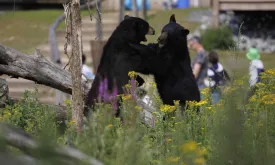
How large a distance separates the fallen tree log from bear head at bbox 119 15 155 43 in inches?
34.6

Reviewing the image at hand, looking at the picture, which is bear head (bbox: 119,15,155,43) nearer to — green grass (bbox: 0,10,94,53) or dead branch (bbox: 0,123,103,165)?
dead branch (bbox: 0,123,103,165)

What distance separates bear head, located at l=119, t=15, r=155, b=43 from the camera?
29.3 ft

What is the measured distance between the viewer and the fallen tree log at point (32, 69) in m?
8.20

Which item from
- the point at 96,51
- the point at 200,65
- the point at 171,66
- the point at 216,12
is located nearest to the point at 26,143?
the point at 171,66

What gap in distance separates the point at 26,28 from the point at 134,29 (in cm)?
1728

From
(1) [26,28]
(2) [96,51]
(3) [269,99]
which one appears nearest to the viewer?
(3) [269,99]

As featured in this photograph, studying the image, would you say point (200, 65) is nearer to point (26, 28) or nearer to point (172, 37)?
point (172, 37)

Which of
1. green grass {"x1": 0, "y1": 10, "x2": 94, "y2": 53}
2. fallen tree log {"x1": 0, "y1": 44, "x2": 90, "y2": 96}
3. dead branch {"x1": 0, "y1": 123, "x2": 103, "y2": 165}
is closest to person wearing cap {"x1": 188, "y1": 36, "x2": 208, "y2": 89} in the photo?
fallen tree log {"x1": 0, "y1": 44, "x2": 90, "y2": 96}

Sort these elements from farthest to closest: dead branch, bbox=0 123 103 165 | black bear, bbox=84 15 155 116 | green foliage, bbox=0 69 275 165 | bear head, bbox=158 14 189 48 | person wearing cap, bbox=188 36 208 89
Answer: person wearing cap, bbox=188 36 208 89 < bear head, bbox=158 14 189 48 < black bear, bbox=84 15 155 116 < green foliage, bbox=0 69 275 165 < dead branch, bbox=0 123 103 165

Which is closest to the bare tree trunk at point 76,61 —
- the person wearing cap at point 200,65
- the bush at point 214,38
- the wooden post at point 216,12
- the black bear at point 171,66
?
the black bear at point 171,66

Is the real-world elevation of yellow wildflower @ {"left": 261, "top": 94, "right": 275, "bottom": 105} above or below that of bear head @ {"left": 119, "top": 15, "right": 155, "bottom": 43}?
below

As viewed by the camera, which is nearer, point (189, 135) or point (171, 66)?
point (189, 135)

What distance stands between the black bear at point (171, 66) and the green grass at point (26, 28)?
45.6ft

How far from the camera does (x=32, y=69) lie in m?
8.30
